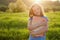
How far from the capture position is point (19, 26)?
286 cm

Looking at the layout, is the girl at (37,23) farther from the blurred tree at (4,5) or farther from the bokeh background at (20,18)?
the blurred tree at (4,5)

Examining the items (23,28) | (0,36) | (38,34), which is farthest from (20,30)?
(38,34)

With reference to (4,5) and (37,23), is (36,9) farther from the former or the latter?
(4,5)

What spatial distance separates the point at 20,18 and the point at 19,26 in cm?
11

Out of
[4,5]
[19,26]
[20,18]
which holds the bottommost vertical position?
[19,26]

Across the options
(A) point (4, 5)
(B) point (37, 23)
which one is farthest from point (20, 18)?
(B) point (37, 23)

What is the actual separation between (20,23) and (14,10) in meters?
0.21

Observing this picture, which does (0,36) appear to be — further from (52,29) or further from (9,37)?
(52,29)

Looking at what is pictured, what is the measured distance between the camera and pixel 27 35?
2.80 m

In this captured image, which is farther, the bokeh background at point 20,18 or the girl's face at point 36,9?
the bokeh background at point 20,18

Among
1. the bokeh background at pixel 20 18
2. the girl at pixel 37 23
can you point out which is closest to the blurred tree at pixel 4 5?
the bokeh background at pixel 20 18

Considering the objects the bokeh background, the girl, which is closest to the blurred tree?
the bokeh background

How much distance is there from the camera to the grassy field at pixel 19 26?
9.15 ft

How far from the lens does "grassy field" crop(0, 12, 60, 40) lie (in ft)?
9.15
